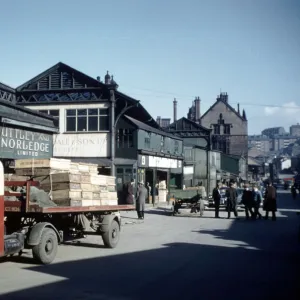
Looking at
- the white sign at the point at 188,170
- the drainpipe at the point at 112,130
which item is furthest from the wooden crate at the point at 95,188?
the white sign at the point at 188,170

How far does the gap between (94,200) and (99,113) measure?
62.8ft

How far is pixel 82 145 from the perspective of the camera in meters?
29.5

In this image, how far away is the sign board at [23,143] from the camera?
15.2 metres

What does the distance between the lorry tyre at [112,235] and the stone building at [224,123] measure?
6329 centimetres

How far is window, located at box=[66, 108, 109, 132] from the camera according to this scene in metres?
29.2

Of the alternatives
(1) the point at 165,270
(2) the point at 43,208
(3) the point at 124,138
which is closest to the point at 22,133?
(2) the point at 43,208

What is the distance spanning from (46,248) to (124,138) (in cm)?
2228

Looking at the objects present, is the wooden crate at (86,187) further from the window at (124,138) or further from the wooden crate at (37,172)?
the window at (124,138)

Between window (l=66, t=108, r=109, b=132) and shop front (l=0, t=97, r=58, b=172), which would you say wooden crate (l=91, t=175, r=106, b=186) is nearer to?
shop front (l=0, t=97, r=58, b=172)

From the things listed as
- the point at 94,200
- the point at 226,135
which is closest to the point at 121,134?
the point at 94,200

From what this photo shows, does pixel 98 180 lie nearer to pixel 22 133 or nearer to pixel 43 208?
pixel 43 208

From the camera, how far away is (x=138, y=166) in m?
30.6

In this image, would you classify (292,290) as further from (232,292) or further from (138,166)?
(138,166)

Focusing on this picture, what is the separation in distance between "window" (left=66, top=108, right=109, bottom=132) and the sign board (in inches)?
424
